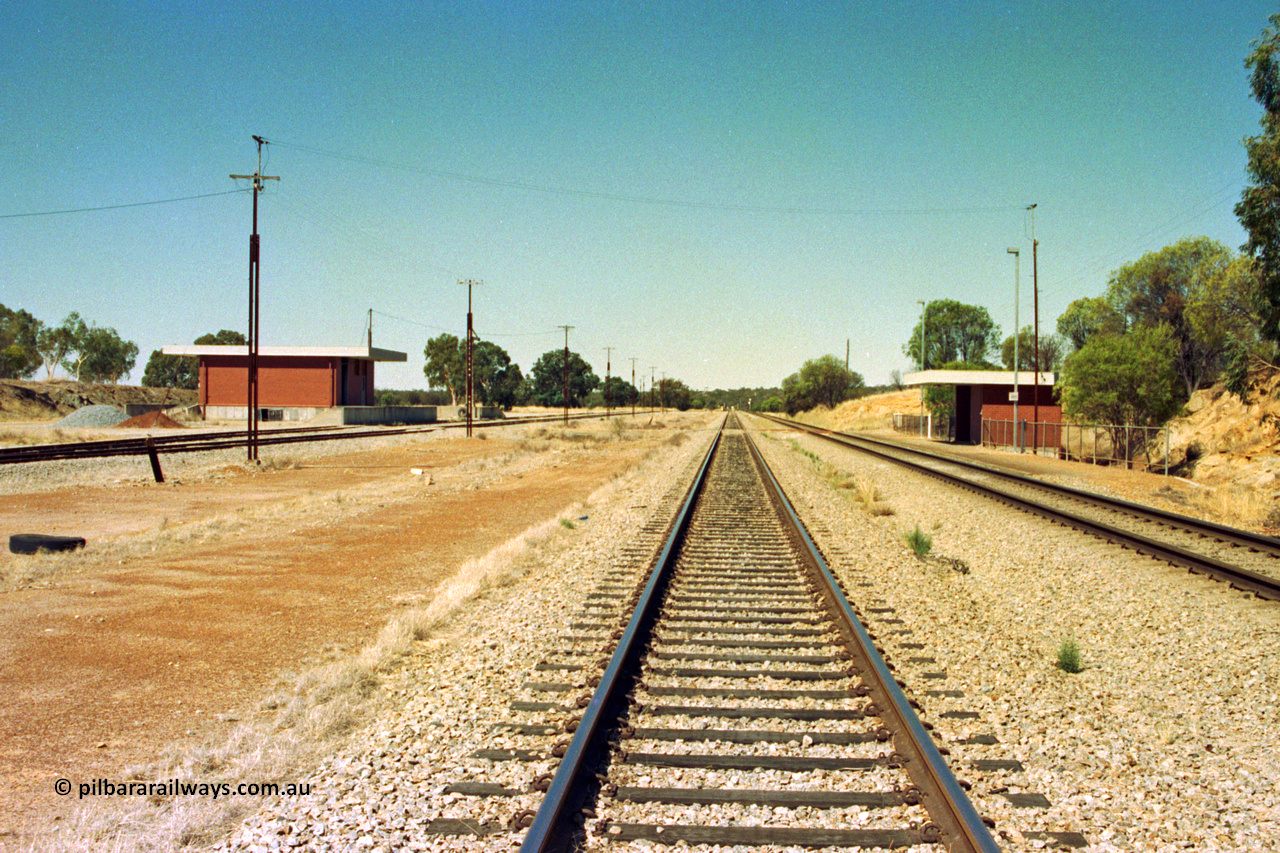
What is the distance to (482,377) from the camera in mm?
136750

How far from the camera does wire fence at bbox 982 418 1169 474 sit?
29.7 meters

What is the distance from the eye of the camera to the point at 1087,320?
245 ft

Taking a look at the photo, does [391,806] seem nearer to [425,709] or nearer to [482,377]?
[425,709]

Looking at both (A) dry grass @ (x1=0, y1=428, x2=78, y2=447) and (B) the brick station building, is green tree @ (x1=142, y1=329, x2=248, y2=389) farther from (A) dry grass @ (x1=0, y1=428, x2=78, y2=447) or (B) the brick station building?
(B) the brick station building

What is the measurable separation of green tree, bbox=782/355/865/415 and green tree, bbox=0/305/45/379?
108 meters

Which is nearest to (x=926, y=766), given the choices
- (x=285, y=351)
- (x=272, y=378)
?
(x=285, y=351)

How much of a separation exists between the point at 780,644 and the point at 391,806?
3.65m

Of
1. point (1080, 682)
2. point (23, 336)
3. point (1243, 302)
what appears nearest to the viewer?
point (1080, 682)

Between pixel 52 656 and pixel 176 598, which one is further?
pixel 176 598

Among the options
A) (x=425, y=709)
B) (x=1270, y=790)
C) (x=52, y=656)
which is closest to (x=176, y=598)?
(x=52, y=656)

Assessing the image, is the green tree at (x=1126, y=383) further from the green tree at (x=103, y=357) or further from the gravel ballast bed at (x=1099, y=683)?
the green tree at (x=103, y=357)

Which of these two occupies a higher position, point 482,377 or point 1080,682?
point 482,377

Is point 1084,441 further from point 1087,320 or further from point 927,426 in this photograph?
point 1087,320

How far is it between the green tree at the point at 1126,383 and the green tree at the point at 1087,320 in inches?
1483
